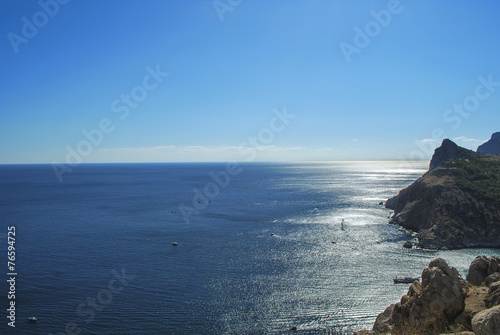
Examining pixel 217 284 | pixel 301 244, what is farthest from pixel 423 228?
pixel 217 284

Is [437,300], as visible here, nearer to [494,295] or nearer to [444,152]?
[494,295]

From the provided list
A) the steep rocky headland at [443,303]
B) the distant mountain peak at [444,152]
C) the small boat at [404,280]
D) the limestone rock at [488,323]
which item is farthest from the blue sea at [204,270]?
the distant mountain peak at [444,152]

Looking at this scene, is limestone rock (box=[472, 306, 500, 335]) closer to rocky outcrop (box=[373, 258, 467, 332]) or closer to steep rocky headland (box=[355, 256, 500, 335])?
steep rocky headland (box=[355, 256, 500, 335])

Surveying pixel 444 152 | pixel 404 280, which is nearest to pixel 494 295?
pixel 404 280
